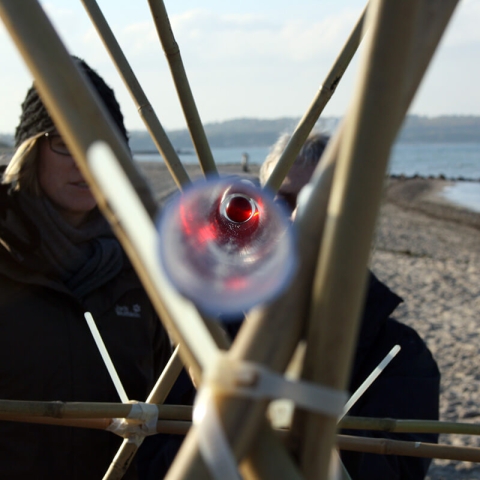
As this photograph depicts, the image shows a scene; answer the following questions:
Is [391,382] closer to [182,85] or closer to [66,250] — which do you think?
[66,250]

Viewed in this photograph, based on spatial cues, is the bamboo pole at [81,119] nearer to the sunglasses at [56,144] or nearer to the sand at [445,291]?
the sand at [445,291]

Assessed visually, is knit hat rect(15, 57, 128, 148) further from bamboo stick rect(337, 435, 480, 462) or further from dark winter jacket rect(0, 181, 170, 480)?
bamboo stick rect(337, 435, 480, 462)

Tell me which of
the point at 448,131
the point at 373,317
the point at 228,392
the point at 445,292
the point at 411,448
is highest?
the point at 448,131

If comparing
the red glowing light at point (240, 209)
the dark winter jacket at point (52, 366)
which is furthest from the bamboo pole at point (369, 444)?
the dark winter jacket at point (52, 366)

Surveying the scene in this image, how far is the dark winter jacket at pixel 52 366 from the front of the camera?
161 centimetres

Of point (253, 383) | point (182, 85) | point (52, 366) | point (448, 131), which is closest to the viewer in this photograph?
point (253, 383)

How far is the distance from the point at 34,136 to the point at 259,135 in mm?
98933

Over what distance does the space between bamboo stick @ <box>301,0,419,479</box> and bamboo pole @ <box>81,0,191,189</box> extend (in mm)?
493

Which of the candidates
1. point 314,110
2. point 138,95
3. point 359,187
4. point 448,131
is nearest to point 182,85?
point 138,95

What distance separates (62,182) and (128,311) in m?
0.39

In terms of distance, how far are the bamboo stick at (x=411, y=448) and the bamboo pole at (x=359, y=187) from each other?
633 millimetres

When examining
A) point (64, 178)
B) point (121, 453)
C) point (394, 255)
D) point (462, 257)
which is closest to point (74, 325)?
point (64, 178)

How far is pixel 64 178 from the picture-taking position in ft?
5.96

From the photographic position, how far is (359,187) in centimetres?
55
